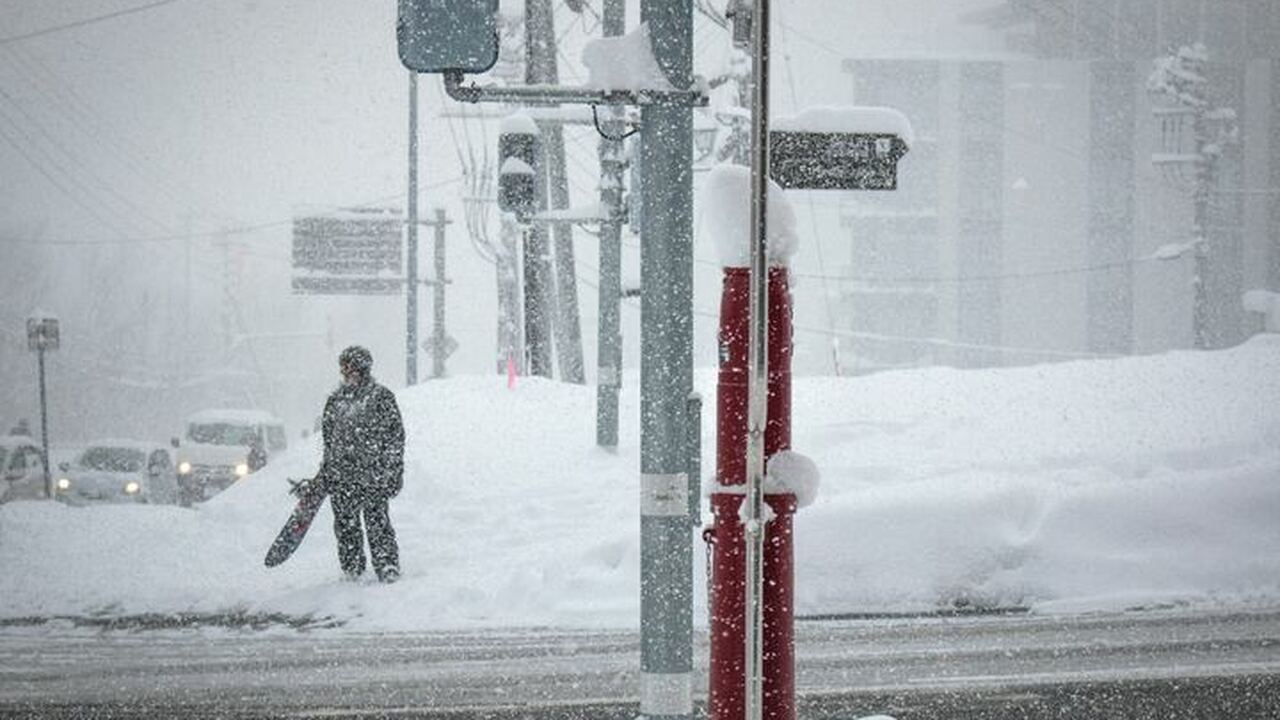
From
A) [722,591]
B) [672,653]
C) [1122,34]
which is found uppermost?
[1122,34]

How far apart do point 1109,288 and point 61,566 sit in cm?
5882

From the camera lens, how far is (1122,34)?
68250 mm

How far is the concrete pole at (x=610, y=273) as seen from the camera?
17.4 metres

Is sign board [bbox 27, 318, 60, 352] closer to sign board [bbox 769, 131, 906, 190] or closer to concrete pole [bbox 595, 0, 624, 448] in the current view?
concrete pole [bbox 595, 0, 624, 448]

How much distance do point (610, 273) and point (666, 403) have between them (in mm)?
12827

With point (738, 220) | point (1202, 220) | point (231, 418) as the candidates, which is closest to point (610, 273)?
point (738, 220)

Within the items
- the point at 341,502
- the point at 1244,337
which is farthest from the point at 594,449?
the point at 1244,337

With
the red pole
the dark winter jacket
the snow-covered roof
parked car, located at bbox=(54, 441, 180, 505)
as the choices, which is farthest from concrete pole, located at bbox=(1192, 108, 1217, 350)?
the red pole

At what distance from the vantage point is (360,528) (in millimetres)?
12305

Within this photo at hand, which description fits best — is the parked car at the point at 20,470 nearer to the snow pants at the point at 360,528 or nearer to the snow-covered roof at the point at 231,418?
the snow-covered roof at the point at 231,418

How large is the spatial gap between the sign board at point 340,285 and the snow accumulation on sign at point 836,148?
42490 mm

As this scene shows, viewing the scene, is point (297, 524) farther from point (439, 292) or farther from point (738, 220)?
point (439, 292)

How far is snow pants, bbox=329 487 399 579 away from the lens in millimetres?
12203

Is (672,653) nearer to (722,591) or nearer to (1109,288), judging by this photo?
(722,591)
